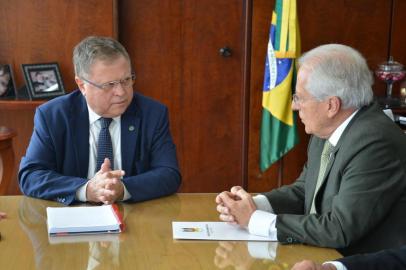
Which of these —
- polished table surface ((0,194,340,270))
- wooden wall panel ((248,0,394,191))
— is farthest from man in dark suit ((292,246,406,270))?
wooden wall panel ((248,0,394,191))

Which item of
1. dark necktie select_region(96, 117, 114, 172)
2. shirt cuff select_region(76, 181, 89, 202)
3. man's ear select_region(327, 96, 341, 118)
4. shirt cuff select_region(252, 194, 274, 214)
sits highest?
man's ear select_region(327, 96, 341, 118)

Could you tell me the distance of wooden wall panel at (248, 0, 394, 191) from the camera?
4.10 meters

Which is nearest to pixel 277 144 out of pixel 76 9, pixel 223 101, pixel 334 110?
pixel 223 101

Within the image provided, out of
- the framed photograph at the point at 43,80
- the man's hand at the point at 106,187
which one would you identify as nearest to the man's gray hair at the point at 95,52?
the man's hand at the point at 106,187

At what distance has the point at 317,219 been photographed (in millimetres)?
1764

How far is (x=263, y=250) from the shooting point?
1.66 m

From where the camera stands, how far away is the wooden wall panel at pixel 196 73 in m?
4.07

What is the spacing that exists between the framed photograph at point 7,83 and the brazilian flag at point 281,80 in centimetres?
162

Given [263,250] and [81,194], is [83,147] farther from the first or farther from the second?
[263,250]

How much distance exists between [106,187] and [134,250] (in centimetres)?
43

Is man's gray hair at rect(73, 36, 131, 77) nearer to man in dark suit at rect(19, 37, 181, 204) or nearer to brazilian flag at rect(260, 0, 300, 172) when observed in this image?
man in dark suit at rect(19, 37, 181, 204)

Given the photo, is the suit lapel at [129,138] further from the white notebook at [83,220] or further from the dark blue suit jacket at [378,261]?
the dark blue suit jacket at [378,261]

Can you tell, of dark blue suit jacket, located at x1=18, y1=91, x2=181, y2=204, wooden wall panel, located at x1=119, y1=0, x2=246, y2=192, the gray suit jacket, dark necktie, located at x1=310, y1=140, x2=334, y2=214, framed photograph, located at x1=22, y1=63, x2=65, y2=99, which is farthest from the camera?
wooden wall panel, located at x1=119, y1=0, x2=246, y2=192

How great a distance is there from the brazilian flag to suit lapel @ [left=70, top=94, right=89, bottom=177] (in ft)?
6.02
